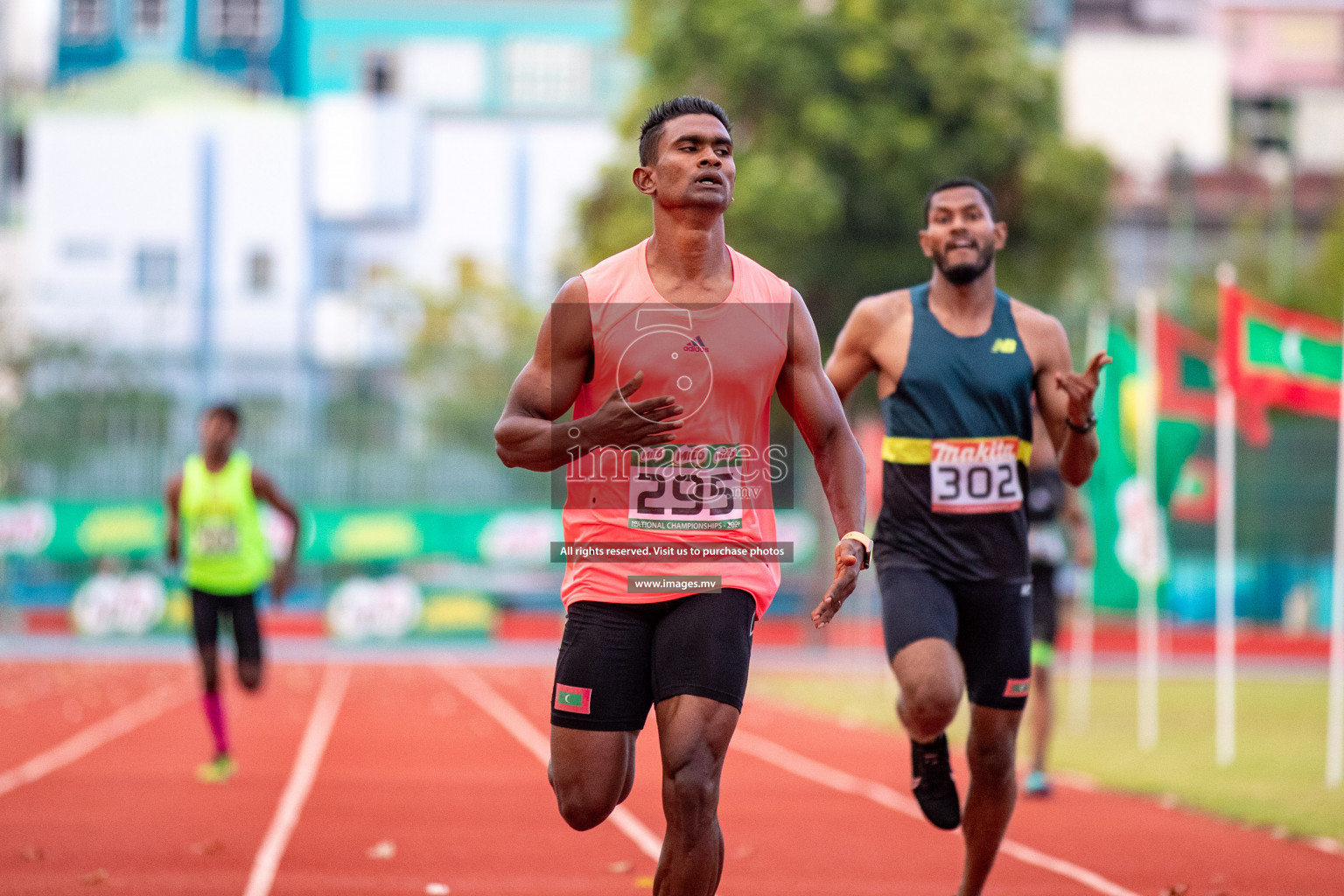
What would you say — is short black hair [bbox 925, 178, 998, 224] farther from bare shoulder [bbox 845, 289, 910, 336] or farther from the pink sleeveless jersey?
the pink sleeveless jersey

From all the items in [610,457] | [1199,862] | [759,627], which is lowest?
[759,627]

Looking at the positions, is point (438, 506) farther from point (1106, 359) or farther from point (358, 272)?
point (358, 272)

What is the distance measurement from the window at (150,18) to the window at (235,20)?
121 centimetres

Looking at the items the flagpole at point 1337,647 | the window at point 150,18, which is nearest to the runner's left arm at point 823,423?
the flagpole at point 1337,647

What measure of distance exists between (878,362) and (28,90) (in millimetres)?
55242

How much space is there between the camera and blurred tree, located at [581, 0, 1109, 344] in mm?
27281

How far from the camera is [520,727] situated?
48.2 feet

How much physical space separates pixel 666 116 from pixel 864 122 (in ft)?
76.6

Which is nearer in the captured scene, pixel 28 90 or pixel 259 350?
pixel 259 350

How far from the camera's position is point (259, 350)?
28.1 meters

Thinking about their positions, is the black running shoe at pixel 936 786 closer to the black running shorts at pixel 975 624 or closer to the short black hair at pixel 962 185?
the black running shorts at pixel 975 624

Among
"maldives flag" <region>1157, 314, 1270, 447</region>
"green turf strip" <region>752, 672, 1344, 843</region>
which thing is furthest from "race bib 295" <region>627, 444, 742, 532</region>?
"maldives flag" <region>1157, 314, 1270, 447</region>

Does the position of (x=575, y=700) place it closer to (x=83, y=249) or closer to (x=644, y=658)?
(x=644, y=658)

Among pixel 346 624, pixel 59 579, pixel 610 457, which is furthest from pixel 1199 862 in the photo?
pixel 59 579
